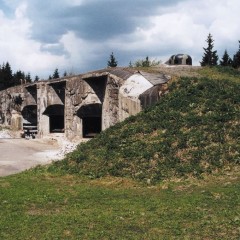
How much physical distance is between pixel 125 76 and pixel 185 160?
10337 mm

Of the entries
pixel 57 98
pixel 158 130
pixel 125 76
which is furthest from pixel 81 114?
pixel 158 130

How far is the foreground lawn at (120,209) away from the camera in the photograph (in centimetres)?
805

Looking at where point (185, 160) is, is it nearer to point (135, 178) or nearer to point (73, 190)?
point (135, 178)

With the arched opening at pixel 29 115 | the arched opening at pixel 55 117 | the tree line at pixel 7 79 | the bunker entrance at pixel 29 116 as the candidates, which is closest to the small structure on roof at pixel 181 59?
the arched opening at pixel 55 117

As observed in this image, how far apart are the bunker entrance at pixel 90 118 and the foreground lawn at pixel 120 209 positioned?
49.0 feet

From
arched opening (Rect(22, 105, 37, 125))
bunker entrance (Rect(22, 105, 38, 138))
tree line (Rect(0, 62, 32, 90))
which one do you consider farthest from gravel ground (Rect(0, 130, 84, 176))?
tree line (Rect(0, 62, 32, 90))

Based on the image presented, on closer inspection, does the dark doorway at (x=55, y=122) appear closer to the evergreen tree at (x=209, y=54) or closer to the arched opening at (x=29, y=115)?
the arched opening at (x=29, y=115)

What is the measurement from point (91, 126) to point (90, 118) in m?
0.68

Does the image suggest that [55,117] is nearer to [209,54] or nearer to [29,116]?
[29,116]

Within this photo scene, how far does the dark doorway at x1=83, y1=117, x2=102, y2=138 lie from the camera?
97.3 ft

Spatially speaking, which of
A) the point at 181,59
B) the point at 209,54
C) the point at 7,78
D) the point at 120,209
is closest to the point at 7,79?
the point at 7,78

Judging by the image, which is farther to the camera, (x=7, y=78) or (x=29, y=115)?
(x=7, y=78)

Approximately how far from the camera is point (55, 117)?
34.6m

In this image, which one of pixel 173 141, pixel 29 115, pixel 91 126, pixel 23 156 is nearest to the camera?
pixel 173 141
